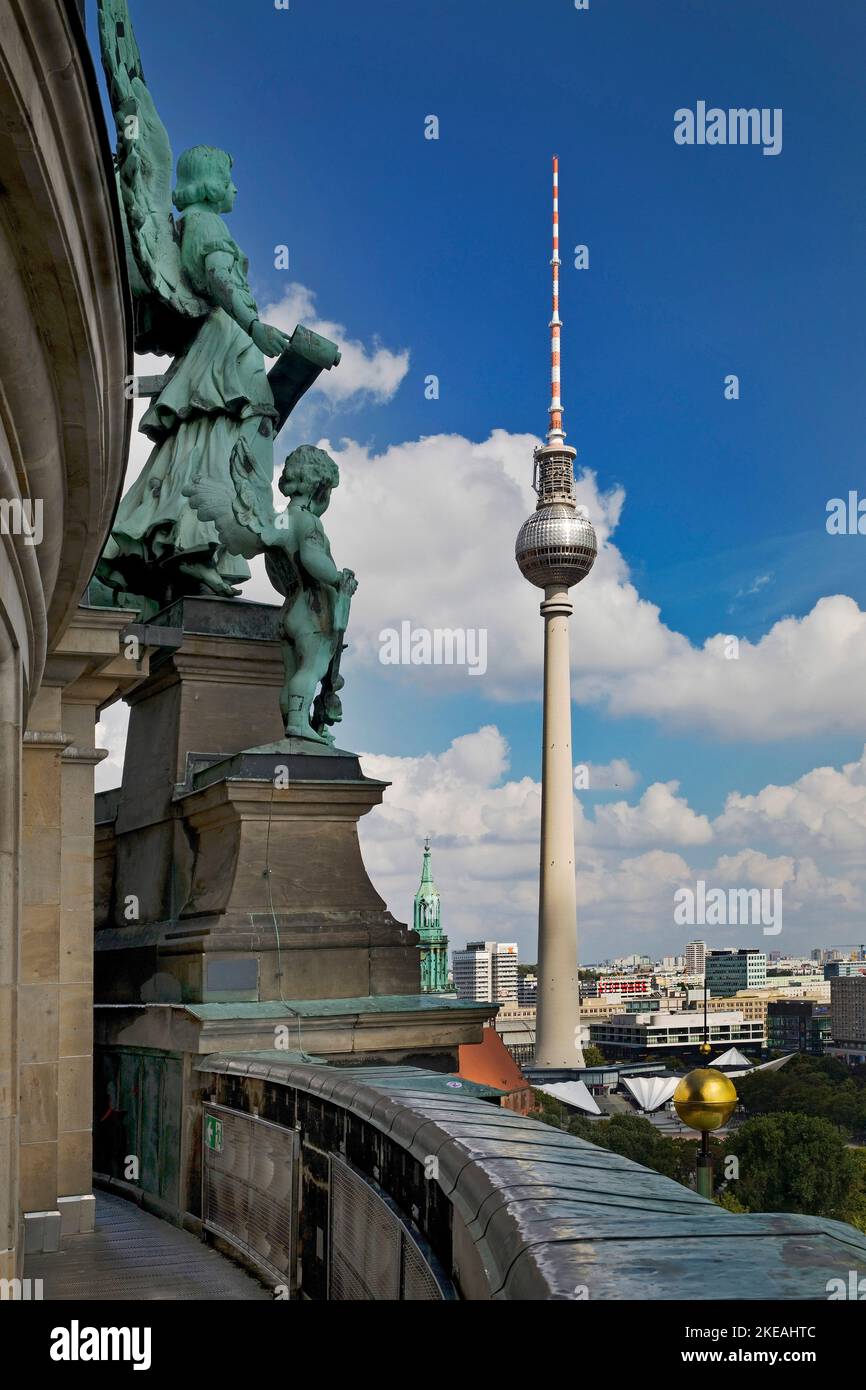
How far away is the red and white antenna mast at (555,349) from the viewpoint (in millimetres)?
104188

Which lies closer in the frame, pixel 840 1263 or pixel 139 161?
pixel 840 1263

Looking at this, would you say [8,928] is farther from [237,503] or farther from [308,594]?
[237,503]

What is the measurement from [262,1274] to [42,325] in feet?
19.4

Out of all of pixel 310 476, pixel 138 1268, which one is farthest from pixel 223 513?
pixel 138 1268

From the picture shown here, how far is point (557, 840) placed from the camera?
126 meters

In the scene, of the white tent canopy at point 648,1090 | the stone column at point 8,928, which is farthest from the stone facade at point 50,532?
the white tent canopy at point 648,1090

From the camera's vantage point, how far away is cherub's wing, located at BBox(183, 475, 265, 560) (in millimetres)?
13211

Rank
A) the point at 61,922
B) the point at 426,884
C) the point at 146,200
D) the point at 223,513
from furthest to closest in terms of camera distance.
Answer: the point at 426,884 < the point at 146,200 < the point at 223,513 < the point at 61,922

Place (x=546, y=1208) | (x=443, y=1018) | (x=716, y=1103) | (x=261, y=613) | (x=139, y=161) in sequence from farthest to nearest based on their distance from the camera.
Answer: (x=139, y=161) < (x=261, y=613) < (x=443, y=1018) < (x=716, y=1103) < (x=546, y=1208)

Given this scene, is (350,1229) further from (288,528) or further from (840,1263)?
(288,528)

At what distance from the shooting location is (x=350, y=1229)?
268 inches

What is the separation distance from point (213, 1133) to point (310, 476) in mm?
5376

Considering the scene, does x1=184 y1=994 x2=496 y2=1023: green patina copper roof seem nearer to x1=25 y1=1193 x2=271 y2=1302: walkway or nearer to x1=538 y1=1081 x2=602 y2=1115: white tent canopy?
x1=25 y1=1193 x2=271 y2=1302: walkway

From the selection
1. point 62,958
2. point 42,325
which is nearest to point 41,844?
point 62,958
